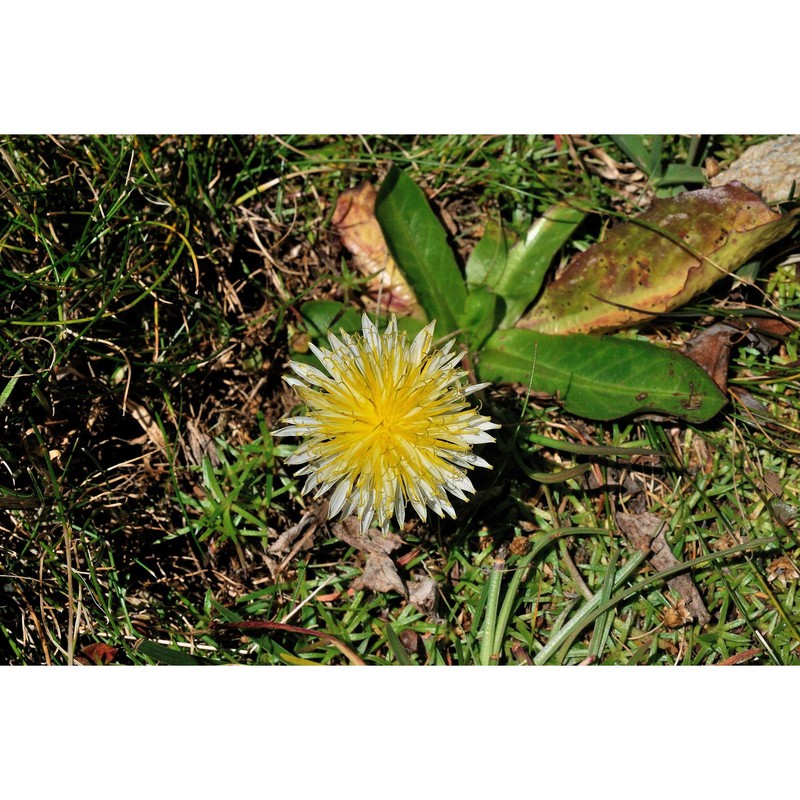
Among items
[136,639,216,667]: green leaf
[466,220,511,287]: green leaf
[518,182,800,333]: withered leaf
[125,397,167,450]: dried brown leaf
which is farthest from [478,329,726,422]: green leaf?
[136,639,216,667]: green leaf

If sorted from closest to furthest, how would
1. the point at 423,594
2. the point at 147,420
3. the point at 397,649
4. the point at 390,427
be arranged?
the point at 390,427 < the point at 397,649 < the point at 423,594 < the point at 147,420

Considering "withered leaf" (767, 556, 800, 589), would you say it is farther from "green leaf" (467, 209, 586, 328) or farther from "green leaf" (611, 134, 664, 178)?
"green leaf" (611, 134, 664, 178)

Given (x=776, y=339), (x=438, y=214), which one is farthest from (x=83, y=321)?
(x=776, y=339)

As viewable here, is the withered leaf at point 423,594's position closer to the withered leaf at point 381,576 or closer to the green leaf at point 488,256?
the withered leaf at point 381,576

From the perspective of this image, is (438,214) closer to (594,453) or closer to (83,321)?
(594,453)

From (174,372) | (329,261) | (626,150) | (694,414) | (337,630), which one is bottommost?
(337,630)

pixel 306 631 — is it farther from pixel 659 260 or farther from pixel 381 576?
pixel 659 260

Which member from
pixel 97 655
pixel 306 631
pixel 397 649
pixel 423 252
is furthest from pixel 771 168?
pixel 97 655
